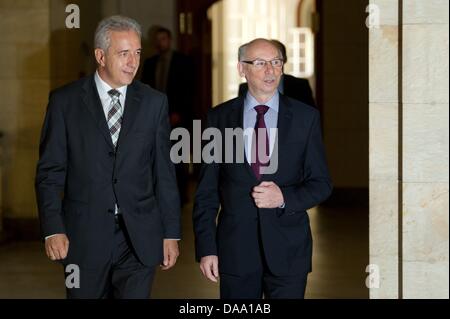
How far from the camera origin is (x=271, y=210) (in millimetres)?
4941

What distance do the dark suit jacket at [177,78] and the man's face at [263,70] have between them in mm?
7661

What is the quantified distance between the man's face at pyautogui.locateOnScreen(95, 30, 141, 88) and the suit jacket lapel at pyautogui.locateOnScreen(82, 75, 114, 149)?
0.14 meters

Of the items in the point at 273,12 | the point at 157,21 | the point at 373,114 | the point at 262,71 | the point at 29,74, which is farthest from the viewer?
the point at 273,12

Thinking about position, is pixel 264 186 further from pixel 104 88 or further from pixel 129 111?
pixel 104 88

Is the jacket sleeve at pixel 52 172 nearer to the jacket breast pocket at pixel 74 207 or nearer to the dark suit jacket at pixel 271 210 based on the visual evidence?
the jacket breast pocket at pixel 74 207

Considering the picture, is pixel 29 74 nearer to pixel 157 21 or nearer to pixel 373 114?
pixel 157 21

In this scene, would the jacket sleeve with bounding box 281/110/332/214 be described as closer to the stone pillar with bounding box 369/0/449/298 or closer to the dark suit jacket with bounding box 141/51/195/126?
the stone pillar with bounding box 369/0/449/298

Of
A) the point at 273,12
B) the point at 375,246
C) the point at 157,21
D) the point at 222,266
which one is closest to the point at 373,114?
the point at 375,246

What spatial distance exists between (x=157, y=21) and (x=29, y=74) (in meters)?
3.40

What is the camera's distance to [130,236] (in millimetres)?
4957

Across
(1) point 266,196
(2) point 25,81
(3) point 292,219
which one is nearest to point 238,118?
(1) point 266,196

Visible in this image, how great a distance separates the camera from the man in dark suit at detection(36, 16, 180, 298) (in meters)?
4.89

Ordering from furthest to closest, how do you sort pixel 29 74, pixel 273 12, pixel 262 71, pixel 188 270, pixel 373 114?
pixel 273 12 → pixel 29 74 → pixel 188 270 → pixel 373 114 → pixel 262 71

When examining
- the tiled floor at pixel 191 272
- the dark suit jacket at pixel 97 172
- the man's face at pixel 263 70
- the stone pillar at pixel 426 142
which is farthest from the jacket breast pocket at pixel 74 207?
the tiled floor at pixel 191 272
